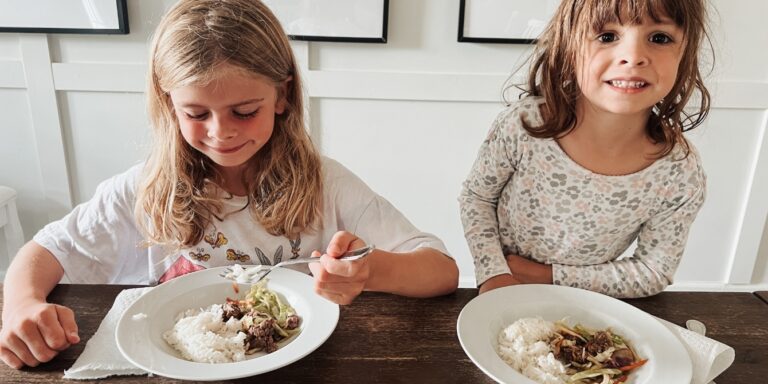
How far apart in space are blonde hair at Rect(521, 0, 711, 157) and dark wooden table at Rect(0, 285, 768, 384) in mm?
353

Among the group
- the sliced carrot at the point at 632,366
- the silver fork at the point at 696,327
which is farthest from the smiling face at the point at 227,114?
the silver fork at the point at 696,327

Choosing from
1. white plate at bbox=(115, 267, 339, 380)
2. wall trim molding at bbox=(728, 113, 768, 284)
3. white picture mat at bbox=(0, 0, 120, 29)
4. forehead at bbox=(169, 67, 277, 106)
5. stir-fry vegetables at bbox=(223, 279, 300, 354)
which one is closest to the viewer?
white plate at bbox=(115, 267, 339, 380)

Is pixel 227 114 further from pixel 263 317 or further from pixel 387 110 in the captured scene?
pixel 387 110

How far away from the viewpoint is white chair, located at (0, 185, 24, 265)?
2006mm

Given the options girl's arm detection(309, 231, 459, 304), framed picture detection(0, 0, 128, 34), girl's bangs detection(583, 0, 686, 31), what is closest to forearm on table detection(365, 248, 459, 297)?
girl's arm detection(309, 231, 459, 304)

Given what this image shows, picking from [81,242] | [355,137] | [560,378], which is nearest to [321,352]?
[560,378]

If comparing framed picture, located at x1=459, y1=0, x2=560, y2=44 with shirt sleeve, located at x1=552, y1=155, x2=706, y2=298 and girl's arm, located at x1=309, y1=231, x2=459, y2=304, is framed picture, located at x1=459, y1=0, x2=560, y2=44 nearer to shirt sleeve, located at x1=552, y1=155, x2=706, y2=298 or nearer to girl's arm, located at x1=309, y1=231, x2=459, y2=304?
shirt sleeve, located at x1=552, y1=155, x2=706, y2=298

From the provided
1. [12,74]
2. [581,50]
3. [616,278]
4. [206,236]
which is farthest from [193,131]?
[12,74]

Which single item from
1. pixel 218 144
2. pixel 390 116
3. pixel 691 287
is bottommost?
pixel 691 287

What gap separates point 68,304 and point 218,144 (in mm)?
380

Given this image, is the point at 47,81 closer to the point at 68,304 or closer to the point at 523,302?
the point at 68,304

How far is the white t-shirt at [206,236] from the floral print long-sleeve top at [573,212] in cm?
21

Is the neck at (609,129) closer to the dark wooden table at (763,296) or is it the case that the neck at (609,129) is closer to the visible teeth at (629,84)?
the visible teeth at (629,84)

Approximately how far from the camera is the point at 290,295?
0.97 meters
